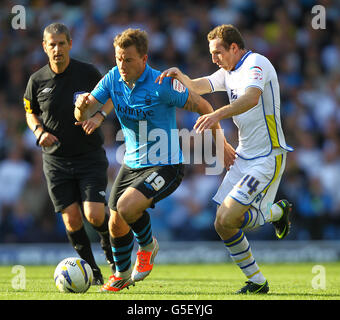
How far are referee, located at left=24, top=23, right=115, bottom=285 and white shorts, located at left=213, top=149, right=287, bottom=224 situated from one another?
155 centimetres

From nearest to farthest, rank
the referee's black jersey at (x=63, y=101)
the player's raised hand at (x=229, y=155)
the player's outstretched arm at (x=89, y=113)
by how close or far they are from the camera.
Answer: the player's outstretched arm at (x=89, y=113) → the player's raised hand at (x=229, y=155) → the referee's black jersey at (x=63, y=101)

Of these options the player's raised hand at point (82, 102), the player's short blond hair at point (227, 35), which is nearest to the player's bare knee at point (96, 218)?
the player's raised hand at point (82, 102)

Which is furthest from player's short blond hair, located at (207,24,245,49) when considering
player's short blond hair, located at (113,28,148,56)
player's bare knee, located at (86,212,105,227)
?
player's bare knee, located at (86,212,105,227)

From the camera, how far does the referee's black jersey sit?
24.9 ft

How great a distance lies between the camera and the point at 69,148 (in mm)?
7609

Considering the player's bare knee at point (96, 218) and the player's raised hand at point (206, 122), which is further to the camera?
the player's bare knee at point (96, 218)

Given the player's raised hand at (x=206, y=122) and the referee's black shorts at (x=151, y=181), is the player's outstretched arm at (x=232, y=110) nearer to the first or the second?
the player's raised hand at (x=206, y=122)

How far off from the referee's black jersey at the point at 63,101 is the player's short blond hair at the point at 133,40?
1364 millimetres

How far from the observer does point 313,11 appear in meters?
16.2

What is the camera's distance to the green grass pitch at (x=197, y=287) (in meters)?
6.12

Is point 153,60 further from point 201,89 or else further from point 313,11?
point 201,89

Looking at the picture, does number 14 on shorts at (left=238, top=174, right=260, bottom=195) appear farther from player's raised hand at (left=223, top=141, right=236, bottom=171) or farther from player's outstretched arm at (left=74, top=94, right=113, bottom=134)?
player's outstretched arm at (left=74, top=94, right=113, bottom=134)

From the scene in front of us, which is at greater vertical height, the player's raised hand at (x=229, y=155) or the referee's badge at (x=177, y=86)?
the referee's badge at (x=177, y=86)

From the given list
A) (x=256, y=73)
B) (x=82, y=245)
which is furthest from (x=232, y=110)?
(x=82, y=245)
